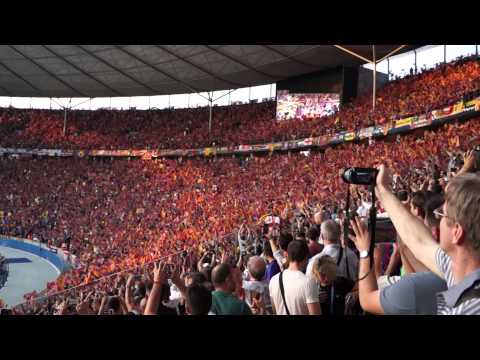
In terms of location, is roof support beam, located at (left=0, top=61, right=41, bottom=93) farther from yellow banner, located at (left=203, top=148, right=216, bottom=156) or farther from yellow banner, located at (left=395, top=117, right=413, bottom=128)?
yellow banner, located at (left=395, top=117, right=413, bottom=128)

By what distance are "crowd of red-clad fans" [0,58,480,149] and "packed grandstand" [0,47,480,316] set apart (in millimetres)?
144

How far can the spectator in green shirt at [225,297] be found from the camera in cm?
332

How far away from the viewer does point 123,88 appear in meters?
39.2

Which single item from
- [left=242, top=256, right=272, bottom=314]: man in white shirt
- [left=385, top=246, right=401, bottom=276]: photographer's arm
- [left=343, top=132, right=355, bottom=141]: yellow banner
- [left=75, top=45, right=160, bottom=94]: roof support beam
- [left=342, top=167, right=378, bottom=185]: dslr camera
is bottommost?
[left=242, top=256, right=272, bottom=314]: man in white shirt

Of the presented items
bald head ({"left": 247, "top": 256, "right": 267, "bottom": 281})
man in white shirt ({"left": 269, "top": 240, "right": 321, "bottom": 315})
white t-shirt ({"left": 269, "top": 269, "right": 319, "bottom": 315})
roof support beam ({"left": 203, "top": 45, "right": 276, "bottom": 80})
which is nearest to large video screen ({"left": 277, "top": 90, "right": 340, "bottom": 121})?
roof support beam ({"left": 203, "top": 45, "right": 276, "bottom": 80})

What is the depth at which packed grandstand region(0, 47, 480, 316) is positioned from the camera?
2908 mm

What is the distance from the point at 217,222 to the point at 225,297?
18308 millimetres

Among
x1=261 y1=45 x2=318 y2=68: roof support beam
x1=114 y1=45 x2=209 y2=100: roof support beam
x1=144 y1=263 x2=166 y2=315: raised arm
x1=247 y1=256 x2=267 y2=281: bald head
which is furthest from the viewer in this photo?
x1=114 y1=45 x2=209 y2=100: roof support beam

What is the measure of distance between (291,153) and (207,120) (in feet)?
38.9

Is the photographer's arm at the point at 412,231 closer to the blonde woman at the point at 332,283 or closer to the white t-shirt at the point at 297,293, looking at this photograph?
the blonde woman at the point at 332,283

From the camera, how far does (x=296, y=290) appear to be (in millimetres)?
3652

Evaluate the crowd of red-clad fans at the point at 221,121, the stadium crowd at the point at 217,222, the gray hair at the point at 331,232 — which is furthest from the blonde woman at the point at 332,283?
the crowd of red-clad fans at the point at 221,121
